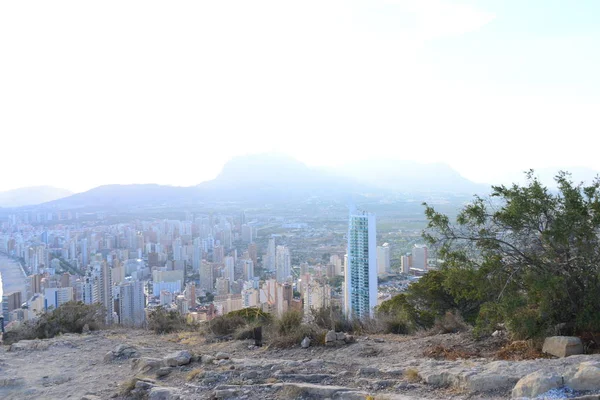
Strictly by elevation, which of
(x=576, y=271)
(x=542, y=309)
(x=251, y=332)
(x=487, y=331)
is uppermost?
(x=576, y=271)

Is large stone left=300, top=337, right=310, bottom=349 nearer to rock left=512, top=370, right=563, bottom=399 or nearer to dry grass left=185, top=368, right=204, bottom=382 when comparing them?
dry grass left=185, top=368, right=204, bottom=382

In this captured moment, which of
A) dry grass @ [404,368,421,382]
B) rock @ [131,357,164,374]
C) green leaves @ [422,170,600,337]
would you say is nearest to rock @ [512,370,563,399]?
dry grass @ [404,368,421,382]

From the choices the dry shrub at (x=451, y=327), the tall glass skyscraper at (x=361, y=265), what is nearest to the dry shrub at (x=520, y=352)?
the dry shrub at (x=451, y=327)

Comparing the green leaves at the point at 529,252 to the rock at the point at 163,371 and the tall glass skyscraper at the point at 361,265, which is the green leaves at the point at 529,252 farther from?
the tall glass skyscraper at the point at 361,265

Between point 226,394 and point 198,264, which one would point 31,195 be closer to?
point 198,264

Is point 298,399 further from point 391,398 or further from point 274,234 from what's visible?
point 274,234

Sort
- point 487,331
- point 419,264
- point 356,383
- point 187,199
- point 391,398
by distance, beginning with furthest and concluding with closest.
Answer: point 187,199, point 419,264, point 487,331, point 356,383, point 391,398

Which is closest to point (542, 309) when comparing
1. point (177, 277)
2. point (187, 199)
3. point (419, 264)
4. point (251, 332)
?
point (251, 332)
